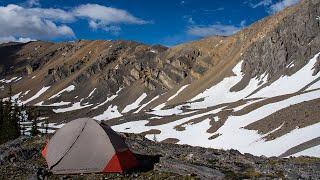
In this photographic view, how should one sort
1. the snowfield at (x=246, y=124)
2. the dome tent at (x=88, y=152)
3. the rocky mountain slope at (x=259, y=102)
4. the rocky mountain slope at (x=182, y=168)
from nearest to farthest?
the rocky mountain slope at (x=182, y=168), the dome tent at (x=88, y=152), the snowfield at (x=246, y=124), the rocky mountain slope at (x=259, y=102)

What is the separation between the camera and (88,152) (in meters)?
24.5

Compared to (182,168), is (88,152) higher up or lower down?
higher up

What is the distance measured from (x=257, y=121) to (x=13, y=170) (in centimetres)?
6031

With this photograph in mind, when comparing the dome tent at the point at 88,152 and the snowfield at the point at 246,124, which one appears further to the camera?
the snowfield at the point at 246,124

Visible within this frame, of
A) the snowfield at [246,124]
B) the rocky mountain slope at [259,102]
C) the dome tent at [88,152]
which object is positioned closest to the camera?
the dome tent at [88,152]

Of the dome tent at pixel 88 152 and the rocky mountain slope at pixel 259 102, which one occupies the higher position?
the rocky mountain slope at pixel 259 102

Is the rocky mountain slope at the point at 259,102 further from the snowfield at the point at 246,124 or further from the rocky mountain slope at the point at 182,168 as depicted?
the rocky mountain slope at the point at 182,168

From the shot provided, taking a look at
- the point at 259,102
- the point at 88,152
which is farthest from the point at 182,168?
the point at 259,102

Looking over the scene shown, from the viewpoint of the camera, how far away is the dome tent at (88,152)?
24.0 m

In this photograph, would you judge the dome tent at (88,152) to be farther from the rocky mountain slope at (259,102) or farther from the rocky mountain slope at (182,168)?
the rocky mountain slope at (259,102)

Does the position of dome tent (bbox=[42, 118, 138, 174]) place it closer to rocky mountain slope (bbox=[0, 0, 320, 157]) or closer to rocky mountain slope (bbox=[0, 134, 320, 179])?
rocky mountain slope (bbox=[0, 134, 320, 179])

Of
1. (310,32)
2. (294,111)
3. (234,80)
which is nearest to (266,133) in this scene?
(294,111)

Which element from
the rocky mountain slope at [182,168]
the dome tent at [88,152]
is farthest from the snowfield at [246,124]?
the dome tent at [88,152]

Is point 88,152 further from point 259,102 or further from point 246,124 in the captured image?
point 259,102
